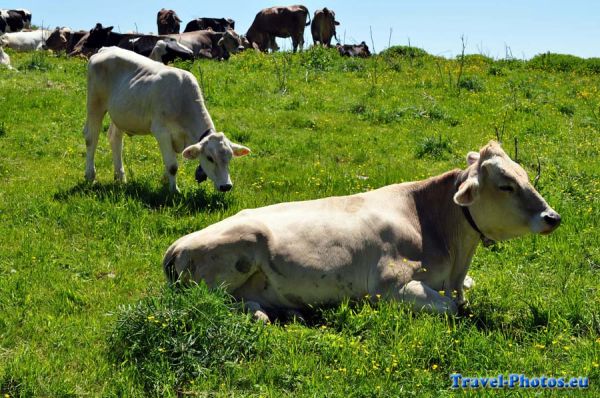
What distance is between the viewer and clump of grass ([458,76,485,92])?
1981cm

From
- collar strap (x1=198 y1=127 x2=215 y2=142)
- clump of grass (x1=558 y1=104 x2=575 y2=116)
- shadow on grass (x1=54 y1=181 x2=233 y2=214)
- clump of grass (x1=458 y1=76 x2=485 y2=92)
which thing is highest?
clump of grass (x1=458 y1=76 x2=485 y2=92)

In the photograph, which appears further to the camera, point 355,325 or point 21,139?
point 21,139

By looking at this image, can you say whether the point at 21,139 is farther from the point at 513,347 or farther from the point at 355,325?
the point at 513,347

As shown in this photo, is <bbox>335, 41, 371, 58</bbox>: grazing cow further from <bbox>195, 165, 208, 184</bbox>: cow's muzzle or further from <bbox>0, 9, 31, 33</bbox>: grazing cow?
<bbox>195, 165, 208, 184</bbox>: cow's muzzle

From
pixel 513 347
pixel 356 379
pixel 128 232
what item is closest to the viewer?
Answer: pixel 356 379

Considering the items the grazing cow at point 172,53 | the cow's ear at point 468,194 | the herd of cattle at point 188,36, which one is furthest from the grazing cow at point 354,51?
the cow's ear at point 468,194

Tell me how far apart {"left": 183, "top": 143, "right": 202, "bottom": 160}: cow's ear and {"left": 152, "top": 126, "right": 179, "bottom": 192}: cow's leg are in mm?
631

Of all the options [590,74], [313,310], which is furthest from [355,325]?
[590,74]

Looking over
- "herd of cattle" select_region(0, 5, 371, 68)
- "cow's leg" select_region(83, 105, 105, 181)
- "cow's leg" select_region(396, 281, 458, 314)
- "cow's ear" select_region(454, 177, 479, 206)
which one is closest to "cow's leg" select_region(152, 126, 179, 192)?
"cow's leg" select_region(83, 105, 105, 181)

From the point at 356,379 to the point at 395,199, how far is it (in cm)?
239

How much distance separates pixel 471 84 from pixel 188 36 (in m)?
13.0

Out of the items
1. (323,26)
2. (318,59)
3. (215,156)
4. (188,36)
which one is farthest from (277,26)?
(215,156)

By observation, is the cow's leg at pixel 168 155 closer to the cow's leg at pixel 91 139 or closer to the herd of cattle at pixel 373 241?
the cow's leg at pixel 91 139

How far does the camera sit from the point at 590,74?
83.7 feet
